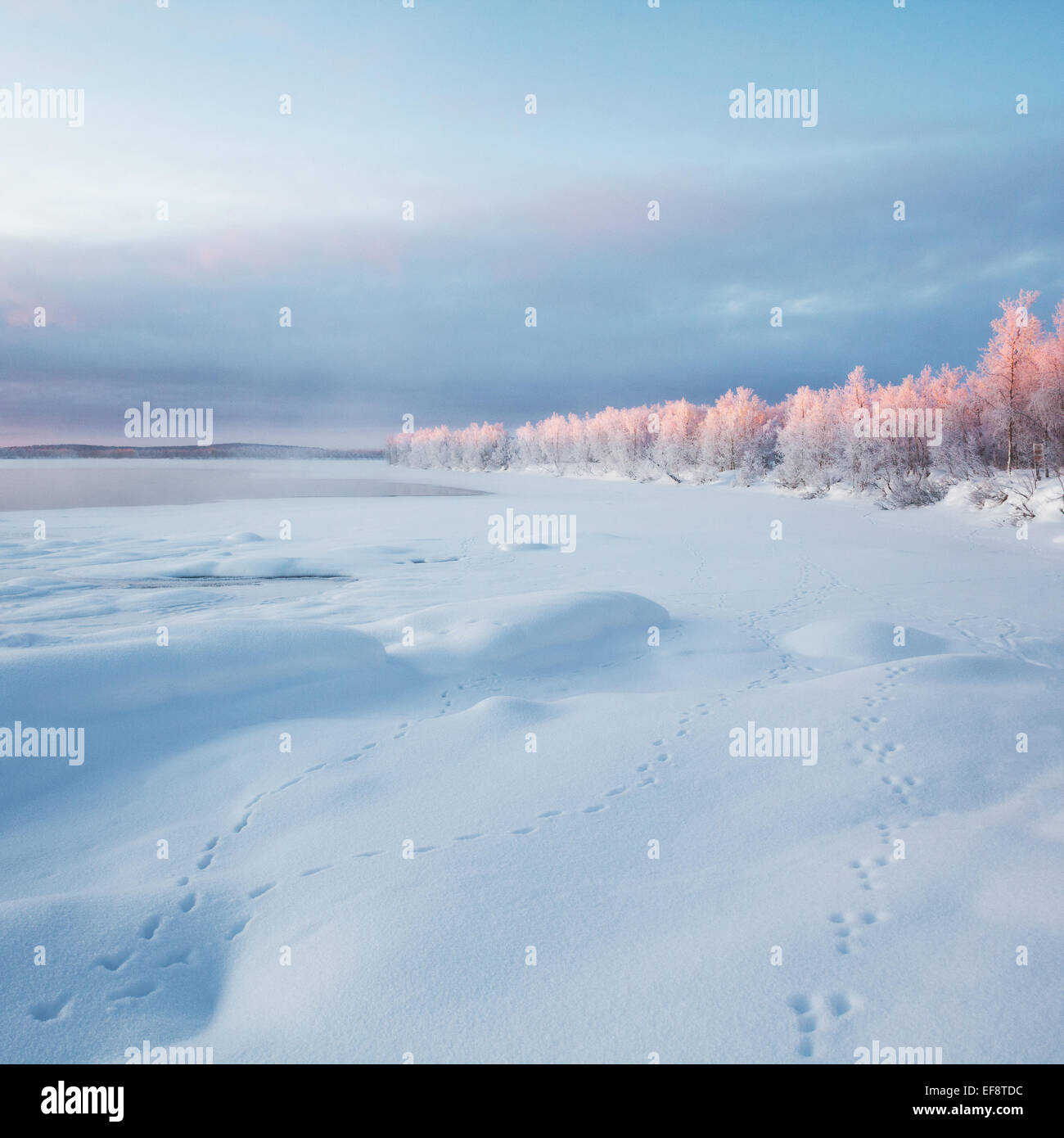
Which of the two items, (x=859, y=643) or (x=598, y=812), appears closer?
(x=598, y=812)

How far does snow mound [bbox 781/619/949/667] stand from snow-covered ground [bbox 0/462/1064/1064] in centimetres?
5

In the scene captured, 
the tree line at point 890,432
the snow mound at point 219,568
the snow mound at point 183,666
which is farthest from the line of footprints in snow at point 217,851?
the tree line at point 890,432

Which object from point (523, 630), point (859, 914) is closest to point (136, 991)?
point (859, 914)

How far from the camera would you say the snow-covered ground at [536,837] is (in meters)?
2.60

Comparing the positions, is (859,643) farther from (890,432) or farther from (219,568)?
(890,432)

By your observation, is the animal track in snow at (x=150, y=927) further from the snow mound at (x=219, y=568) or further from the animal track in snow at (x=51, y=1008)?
the snow mound at (x=219, y=568)

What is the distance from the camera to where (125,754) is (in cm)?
526

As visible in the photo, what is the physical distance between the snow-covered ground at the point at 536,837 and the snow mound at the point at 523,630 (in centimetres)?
5

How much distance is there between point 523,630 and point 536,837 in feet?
13.3

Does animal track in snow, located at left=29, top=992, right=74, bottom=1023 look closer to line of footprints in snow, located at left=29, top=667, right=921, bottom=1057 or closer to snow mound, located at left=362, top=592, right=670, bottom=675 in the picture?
line of footprints in snow, located at left=29, top=667, right=921, bottom=1057

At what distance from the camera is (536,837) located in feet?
12.5

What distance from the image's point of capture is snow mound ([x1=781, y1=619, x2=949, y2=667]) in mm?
7191

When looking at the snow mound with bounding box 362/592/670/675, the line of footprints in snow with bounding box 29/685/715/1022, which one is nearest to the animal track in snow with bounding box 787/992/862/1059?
the line of footprints in snow with bounding box 29/685/715/1022
